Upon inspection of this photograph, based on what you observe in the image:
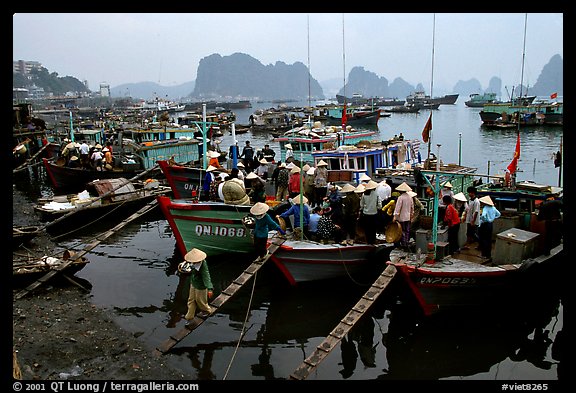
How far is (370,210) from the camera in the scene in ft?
39.4

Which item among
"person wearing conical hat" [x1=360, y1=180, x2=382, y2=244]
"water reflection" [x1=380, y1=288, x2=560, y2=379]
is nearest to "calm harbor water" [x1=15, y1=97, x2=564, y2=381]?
"water reflection" [x1=380, y1=288, x2=560, y2=379]

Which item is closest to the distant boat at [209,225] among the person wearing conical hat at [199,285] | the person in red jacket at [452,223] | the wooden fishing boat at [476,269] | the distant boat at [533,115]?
the person wearing conical hat at [199,285]

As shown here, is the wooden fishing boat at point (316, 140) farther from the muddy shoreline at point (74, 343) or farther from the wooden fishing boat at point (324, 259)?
the muddy shoreline at point (74, 343)

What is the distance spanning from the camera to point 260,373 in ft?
30.3

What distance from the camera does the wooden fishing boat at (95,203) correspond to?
62.7ft

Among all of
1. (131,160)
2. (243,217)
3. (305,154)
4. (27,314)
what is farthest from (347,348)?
(131,160)

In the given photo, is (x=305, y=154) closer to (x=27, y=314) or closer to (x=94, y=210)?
(x=94, y=210)

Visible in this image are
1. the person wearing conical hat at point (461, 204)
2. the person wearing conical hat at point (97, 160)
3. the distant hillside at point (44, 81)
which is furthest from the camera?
the distant hillside at point (44, 81)

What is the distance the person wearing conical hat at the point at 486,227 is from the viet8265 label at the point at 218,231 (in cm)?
692

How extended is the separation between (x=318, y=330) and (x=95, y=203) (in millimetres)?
12885

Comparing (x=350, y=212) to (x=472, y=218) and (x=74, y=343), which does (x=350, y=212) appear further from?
(x=74, y=343)

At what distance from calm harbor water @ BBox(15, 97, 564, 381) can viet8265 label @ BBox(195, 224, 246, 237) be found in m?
1.13

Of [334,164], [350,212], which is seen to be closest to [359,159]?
[334,164]

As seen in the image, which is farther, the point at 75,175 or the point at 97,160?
the point at 75,175
